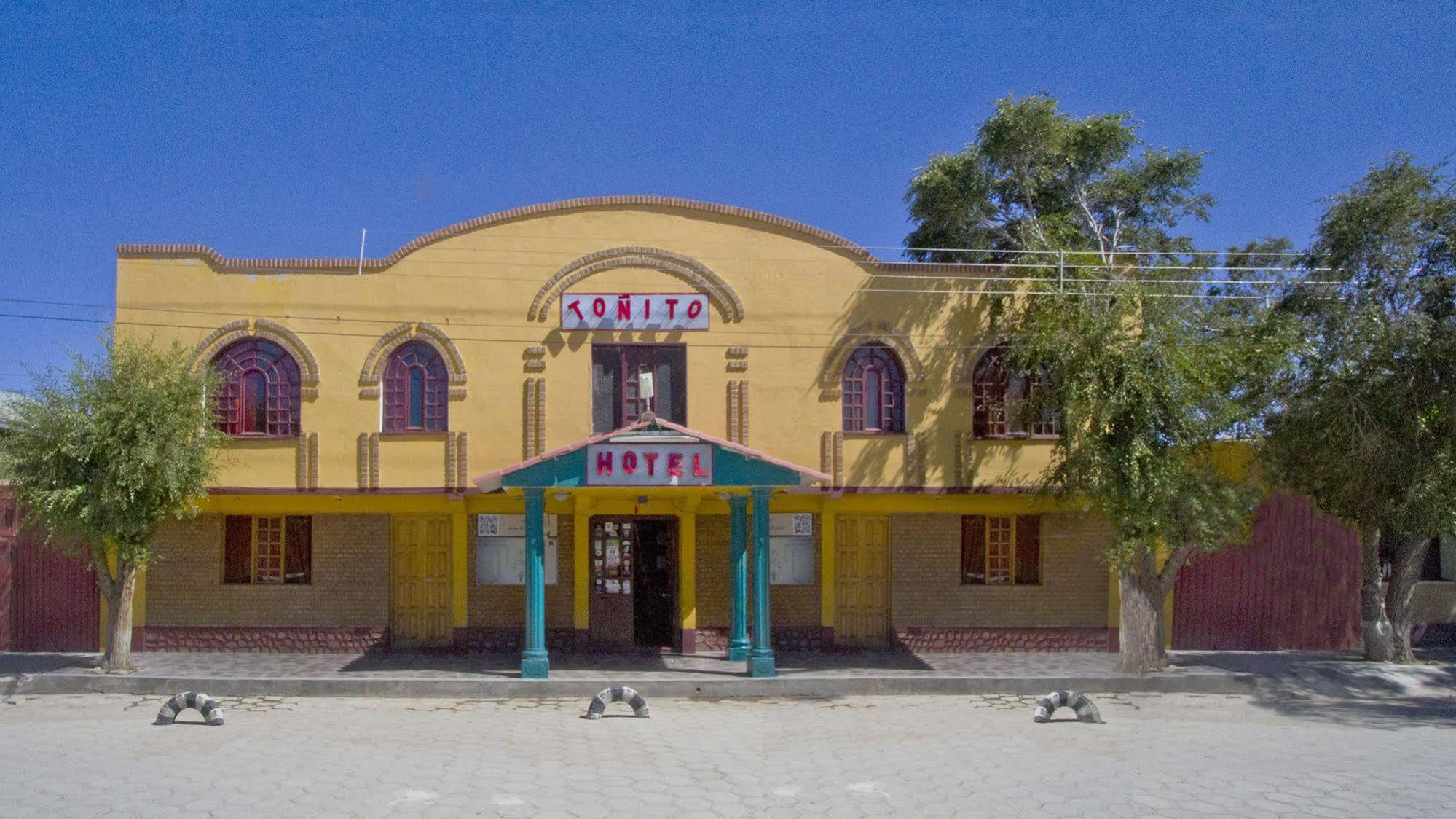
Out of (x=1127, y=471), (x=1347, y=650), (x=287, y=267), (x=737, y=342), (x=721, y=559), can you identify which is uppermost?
(x=287, y=267)

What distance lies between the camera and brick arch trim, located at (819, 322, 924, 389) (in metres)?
18.8

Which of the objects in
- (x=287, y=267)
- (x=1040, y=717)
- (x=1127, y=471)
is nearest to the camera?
(x=1040, y=717)

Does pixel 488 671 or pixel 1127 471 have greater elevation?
pixel 1127 471

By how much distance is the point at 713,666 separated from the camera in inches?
688

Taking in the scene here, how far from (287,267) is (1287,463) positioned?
621 inches

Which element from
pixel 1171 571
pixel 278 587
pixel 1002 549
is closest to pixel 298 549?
pixel 278 587

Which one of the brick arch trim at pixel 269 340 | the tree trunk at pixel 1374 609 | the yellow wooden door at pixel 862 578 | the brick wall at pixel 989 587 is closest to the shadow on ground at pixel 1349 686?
the tree trunk at pixel 1374 609

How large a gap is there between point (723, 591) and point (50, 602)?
10.8m

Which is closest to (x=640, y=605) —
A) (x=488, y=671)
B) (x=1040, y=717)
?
(x=488, y=671)

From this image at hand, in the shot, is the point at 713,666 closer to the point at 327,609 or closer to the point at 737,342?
the point at 737,342

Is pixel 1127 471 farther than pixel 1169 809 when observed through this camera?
Yes

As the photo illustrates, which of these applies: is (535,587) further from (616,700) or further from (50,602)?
(50,602)

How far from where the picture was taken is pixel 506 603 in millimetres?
19078

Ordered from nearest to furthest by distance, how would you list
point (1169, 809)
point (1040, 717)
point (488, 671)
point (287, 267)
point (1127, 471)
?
point (1169, 809) → point (1040, 717) → point (1127, 471) → point (488, 671) → point (287, 267)
